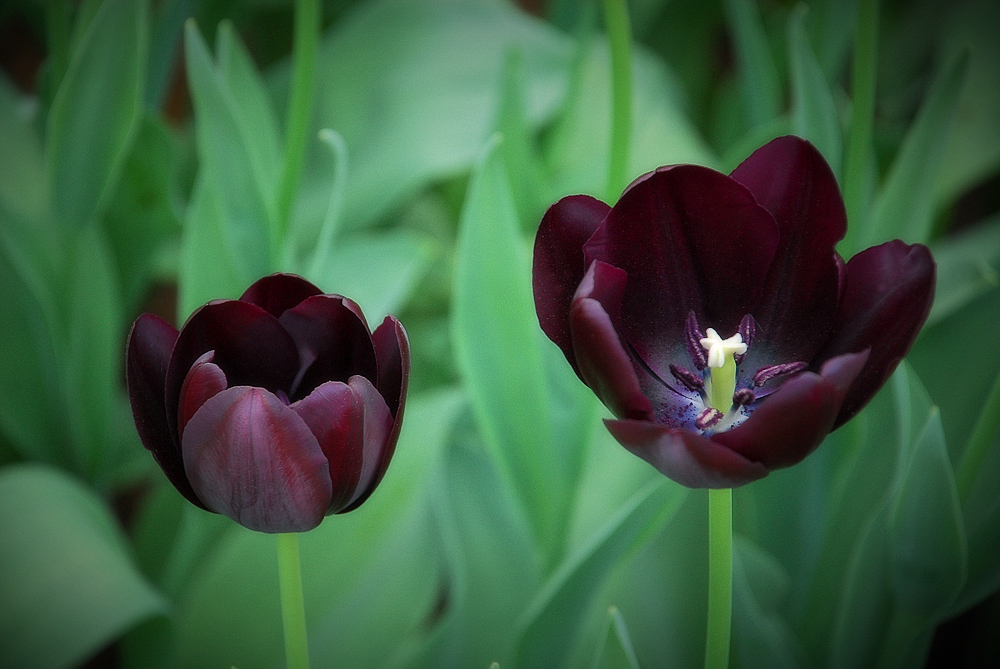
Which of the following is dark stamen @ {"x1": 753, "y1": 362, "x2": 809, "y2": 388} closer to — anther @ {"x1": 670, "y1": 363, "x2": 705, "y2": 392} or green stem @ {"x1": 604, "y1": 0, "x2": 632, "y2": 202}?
anther @ {"x1": 670, "y1": 363, "x2": 705, "y2": 392}

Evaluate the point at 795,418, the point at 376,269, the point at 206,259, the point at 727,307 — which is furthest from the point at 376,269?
the point at 795,418

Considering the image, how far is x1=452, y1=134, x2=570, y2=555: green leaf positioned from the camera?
0.62m

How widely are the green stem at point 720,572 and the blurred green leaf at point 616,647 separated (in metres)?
0.05

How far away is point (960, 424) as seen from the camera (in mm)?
687

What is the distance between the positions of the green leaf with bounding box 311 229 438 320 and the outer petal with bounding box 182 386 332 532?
391 mm

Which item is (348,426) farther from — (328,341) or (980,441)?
(980,441)

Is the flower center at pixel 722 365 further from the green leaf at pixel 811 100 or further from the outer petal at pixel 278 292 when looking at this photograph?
the green leaf at pixel 811 100

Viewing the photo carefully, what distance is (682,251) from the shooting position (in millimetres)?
393

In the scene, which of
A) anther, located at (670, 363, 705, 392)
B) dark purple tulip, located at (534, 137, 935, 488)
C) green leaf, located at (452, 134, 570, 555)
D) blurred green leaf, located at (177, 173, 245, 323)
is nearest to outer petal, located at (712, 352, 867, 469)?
dark purple tulip, located at (534, 137, 935, 488)

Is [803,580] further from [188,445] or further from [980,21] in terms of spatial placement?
[980,21]

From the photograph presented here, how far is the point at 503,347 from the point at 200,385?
1.06ft

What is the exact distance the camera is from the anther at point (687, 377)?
42 centimetres

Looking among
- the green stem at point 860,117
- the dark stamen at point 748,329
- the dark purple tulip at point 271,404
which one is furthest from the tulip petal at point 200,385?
the green stem at point 860,117

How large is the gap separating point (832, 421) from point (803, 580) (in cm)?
45
